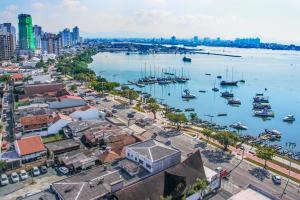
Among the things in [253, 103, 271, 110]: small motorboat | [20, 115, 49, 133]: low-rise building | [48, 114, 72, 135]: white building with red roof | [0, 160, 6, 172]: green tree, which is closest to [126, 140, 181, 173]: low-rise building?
[0, 160, 6, 172]: green tree

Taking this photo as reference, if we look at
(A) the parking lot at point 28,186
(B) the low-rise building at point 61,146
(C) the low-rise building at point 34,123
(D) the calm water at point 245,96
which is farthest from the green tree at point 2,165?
(D) the calm water at point 245,96

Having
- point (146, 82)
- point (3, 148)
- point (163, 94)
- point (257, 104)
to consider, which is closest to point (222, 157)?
point (3, 148)

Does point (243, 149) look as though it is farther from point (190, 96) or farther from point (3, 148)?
point (190, 96)

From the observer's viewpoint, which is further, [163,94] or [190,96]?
[163,94]

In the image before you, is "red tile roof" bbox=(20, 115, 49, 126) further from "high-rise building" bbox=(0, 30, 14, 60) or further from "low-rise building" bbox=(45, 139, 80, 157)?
"high-rise building" bbox=(0, 30, 14, 60)

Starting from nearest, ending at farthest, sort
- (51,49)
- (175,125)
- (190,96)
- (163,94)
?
(175,125) < (190,96) < (163,94) < (51,49)

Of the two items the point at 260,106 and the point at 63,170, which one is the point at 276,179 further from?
the point at 260,106
